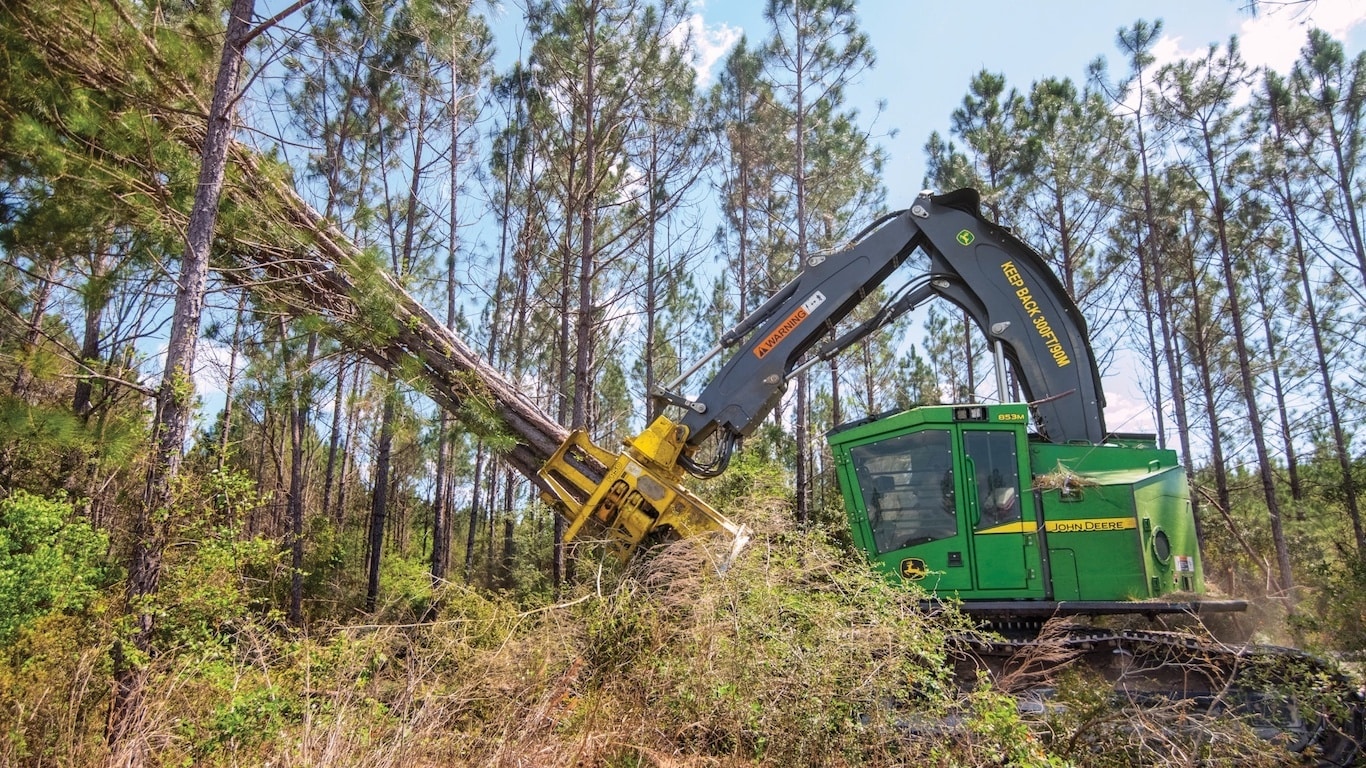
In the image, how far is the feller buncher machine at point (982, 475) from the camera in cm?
527

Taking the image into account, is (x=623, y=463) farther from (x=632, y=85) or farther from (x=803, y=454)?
(x=803, y=454)

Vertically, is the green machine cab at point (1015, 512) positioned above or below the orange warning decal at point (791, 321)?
below

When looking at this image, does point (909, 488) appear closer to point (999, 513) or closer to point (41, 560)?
point (999, 513)

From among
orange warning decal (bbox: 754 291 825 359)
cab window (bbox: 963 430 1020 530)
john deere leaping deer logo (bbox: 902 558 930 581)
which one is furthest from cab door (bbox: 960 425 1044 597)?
orange warning decal (bbox: 754 291 825 359)

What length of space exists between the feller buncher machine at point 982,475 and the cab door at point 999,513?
1 cm

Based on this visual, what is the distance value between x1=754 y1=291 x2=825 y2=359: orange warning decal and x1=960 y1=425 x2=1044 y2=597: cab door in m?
1.71

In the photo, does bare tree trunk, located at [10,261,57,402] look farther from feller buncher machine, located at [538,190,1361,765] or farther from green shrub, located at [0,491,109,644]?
feller buncher machine, located at [538,190,1361,765]

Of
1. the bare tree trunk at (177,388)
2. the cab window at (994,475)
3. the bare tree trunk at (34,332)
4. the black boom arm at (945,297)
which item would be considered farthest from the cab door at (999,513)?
the bare tree trunk at (34,332)

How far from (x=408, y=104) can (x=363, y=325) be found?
31.2 ft

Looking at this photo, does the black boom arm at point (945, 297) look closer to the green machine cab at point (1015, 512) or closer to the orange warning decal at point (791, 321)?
the orange warning decal at point (791, 321)

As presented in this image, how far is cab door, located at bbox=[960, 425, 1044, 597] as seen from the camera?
18.0 feet

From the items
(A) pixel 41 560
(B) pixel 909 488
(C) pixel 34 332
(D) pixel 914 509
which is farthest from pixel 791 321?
(C) pixel 34 332

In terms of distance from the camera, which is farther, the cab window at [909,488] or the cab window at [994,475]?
the cab window at [909,488]

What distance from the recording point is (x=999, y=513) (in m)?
5.60
